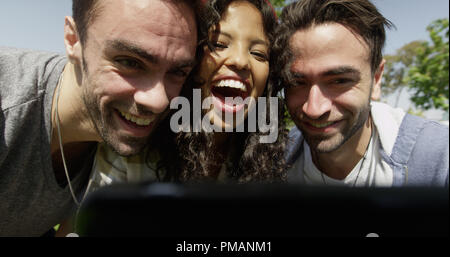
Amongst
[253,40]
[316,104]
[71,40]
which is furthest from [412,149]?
[71,40]

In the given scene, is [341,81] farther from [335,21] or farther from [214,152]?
[214,152]

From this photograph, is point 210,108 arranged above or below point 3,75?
below

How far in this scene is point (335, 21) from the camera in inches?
98.0

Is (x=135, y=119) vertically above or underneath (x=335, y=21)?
underneath

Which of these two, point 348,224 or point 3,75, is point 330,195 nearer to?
point 348,224

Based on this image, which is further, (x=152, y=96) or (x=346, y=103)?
(x=346, y=103)

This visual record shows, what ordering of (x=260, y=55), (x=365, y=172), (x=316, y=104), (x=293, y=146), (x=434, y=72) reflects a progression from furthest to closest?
(x=434, y=72)
(x=293, y=146)
(x=365, y=172)
(x=316, y=104)
(x=260, y=55)

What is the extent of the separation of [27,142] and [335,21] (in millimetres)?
2543

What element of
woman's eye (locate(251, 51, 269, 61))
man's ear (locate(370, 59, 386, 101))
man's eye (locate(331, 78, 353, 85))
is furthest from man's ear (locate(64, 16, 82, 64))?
man's ear (locate(370, 59, 386, 101))

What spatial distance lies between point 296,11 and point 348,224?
2.47 metres

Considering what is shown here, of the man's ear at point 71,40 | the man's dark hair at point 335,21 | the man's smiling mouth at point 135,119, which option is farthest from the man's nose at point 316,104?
the man's ear at point 71,40
